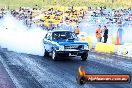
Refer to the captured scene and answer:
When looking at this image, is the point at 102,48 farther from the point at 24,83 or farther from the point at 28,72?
the point at 24,83

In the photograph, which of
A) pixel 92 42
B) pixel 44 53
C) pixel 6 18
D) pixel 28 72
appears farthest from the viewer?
pixel 6 18

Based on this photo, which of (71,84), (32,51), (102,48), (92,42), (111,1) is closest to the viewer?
(71,84)

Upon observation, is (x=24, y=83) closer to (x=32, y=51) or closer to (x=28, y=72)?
(x=28, y=72)

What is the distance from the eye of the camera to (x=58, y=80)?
1130 centimetres

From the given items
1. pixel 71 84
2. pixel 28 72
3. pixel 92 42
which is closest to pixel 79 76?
pixel 71 84

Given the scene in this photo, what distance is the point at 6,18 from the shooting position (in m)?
68.4

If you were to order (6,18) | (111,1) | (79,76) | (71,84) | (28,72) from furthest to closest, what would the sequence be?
(111,1) < (6,18) < (28,72) < (71,84) < (79,76)

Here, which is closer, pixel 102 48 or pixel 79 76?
pixel 79 76

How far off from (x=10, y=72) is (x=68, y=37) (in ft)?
18.0

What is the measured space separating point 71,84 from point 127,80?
21.1 ft

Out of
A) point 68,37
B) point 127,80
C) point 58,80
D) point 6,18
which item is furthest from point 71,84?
point 6,18

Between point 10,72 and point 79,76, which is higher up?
point 79,76

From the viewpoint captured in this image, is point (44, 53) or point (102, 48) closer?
point (44, 53)

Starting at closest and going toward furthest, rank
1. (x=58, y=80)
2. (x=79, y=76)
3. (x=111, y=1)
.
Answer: (x=79, y=76) < (x=58, y=80) < (x=111, y=1)
